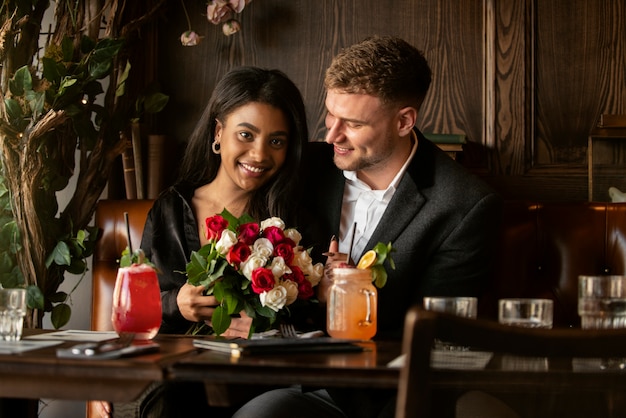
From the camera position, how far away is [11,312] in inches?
66.7

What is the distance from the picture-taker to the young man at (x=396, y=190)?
2.44 m

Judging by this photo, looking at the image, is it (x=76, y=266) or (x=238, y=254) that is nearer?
(x=238, y=254)

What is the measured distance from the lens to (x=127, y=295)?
1.75 m

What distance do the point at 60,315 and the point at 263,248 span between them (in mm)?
1242

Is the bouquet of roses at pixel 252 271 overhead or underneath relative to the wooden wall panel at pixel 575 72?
underneath

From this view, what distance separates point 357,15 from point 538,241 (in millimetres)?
1104

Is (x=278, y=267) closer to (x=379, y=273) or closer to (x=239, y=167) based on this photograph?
(x=379, y=273)

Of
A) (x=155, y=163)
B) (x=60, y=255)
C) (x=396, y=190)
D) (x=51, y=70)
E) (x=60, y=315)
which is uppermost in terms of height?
(x=51, y=70)

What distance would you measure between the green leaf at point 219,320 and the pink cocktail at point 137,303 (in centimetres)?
16

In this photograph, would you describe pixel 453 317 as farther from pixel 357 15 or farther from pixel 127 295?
pixel 357 15

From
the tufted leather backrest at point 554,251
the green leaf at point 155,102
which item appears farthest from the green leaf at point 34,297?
the tufted leather backrest at point 554,251

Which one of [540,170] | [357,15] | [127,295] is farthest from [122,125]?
[540,170]

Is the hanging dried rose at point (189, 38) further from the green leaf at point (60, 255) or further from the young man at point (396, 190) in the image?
the green leaf at point (60, 255)

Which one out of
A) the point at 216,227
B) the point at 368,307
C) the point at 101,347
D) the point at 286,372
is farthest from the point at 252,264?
the point at 286,372
